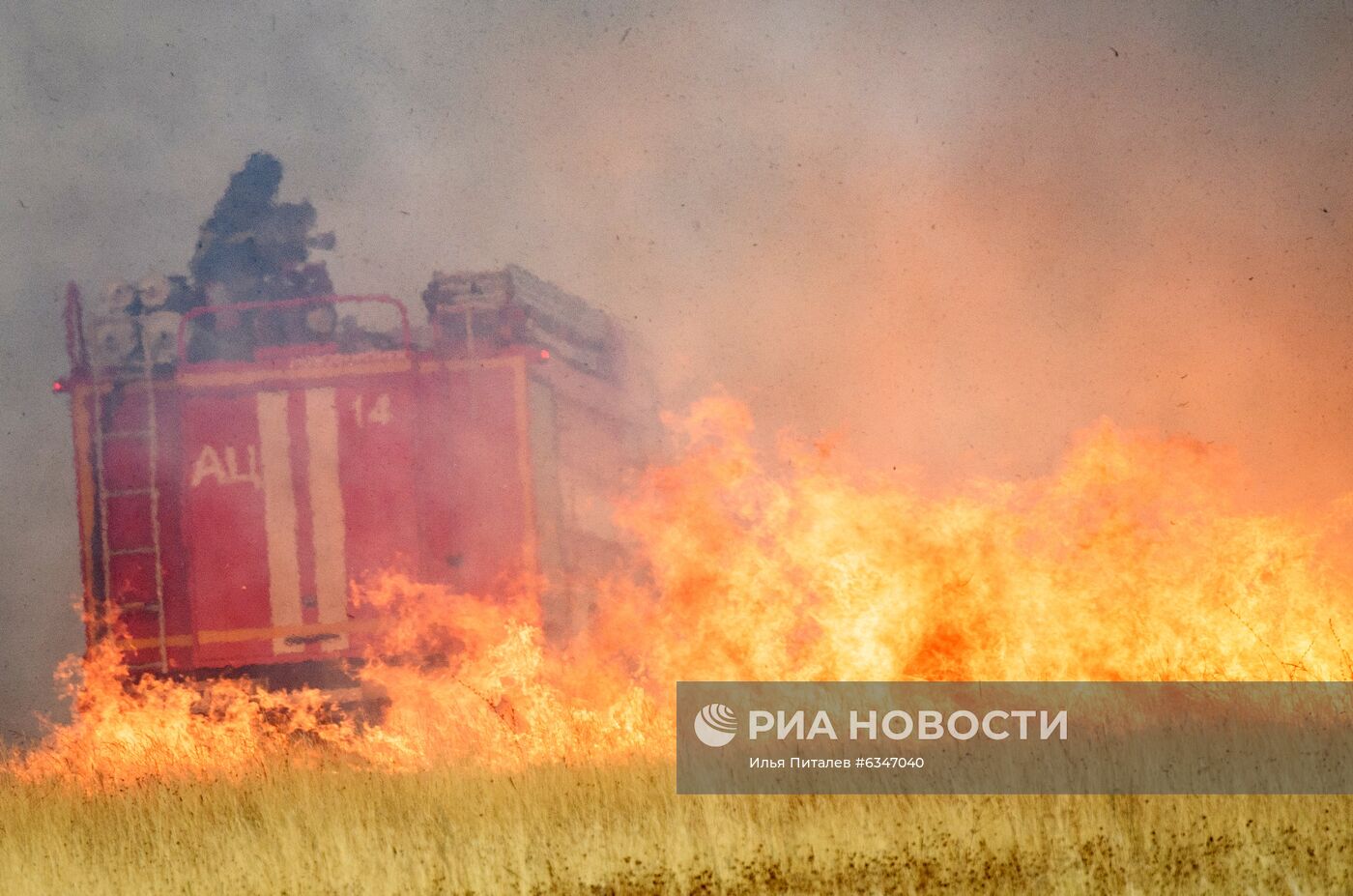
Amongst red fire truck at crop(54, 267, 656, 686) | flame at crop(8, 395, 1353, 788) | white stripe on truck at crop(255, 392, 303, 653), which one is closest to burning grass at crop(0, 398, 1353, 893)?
flame at crop(8, 395, 1353, 788)

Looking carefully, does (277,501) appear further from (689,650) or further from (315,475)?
(689,650)

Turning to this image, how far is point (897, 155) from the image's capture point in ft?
40.6

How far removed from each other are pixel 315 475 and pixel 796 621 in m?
3.65

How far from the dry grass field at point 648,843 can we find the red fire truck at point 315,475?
178 centimetres

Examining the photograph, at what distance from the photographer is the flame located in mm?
10016

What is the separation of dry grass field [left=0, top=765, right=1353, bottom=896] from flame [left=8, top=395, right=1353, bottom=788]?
4.03 feet

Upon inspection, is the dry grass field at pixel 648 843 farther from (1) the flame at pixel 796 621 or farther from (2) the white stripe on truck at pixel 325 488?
(2) the white stripe on truck at pixel 325 488

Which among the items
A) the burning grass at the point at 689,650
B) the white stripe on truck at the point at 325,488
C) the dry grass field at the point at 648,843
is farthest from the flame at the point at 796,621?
the dry grass field at the point at 648,843

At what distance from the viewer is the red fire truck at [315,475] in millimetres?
10211

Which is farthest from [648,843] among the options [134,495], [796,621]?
[134,495]

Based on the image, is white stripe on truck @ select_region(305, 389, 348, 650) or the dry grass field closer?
the dry grass field

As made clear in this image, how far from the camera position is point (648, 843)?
7316 millimetres

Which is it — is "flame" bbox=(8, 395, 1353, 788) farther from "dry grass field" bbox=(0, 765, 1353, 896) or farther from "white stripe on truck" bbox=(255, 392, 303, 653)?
"dry grass field" bbox=(0, 765, 1353, 896)

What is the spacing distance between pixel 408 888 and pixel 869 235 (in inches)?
286
